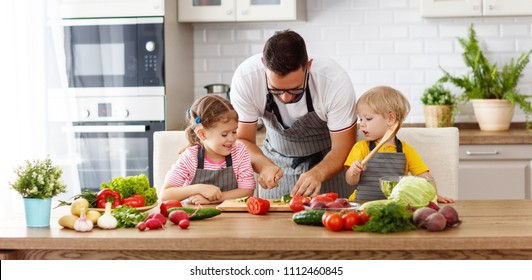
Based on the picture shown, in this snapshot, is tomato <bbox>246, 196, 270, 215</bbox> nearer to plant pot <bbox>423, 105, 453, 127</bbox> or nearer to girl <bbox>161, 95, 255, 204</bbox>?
girl <bbox>161, 95, 255, 204</bbox>

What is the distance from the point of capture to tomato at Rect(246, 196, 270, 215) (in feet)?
9.26

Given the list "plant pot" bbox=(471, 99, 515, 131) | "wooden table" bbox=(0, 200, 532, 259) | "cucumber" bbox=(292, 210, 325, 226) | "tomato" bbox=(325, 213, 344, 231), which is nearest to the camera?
"wooden table" bbox=(0, 200, 532, 259)

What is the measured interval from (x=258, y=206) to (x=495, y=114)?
265cm

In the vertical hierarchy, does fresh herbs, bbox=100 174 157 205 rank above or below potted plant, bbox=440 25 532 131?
below

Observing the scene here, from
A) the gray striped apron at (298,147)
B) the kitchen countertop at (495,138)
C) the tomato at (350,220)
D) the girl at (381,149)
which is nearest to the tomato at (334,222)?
the tomato at (350,220)

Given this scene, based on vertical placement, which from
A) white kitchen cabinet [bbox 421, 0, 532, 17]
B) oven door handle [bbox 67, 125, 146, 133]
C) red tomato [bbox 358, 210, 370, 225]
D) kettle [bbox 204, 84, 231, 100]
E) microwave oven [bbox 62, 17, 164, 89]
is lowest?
red tomato [bbox 358, 210, 370, 225]

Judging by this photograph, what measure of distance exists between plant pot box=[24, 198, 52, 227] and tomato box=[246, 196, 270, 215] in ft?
2.19

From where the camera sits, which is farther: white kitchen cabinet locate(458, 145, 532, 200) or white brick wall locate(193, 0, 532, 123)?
white brick wall locate(193, 0, 532, 123)

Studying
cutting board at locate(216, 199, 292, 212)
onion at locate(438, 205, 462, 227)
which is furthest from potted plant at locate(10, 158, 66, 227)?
onion at locate(438, 205, 462, 227)

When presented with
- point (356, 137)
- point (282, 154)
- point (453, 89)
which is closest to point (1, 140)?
point (282, 154)

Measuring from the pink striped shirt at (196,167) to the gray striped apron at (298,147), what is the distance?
47 cm

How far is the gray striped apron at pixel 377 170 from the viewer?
3.32m

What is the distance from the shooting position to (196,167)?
129 inches

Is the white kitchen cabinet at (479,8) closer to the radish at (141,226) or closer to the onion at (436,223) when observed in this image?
the onion at (436,223)
